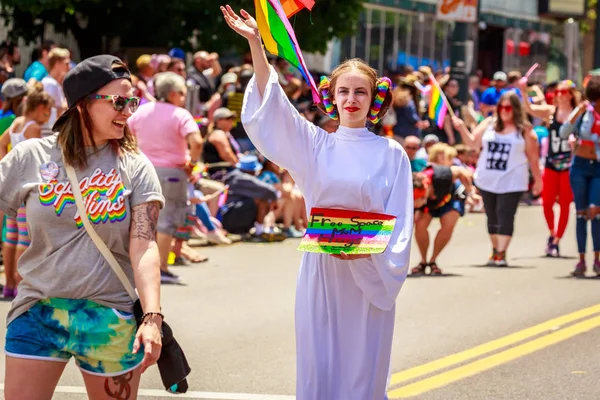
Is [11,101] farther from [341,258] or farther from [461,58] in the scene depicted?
[461,58]

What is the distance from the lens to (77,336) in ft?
15.6

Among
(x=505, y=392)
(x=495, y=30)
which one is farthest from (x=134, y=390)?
(x=495, y=30)

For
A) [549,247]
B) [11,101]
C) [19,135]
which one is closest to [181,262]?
[11,101]

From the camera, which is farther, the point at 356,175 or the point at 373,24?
the point at 373,24

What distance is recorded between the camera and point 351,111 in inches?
226

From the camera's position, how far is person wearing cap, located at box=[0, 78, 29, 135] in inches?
456

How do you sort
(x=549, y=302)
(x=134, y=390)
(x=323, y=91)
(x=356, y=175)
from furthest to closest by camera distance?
(x=549, y=302), (x=323, y=91), (x=356, y=175), (x=134, y=390)

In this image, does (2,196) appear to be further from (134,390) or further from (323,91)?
(323,91)

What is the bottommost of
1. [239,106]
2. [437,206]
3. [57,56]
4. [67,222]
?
[437,206]

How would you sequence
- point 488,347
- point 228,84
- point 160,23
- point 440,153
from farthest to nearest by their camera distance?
point 160,23 → point 228,84 → point 440,153 → point 488,347

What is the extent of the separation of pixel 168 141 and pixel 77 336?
724 cm

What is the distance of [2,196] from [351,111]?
5.22 feet

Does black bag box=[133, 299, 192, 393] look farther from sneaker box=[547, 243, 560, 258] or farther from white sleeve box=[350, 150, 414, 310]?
sneaker box=[547, 243, 560, 258]

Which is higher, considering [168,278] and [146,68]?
[146,68]
